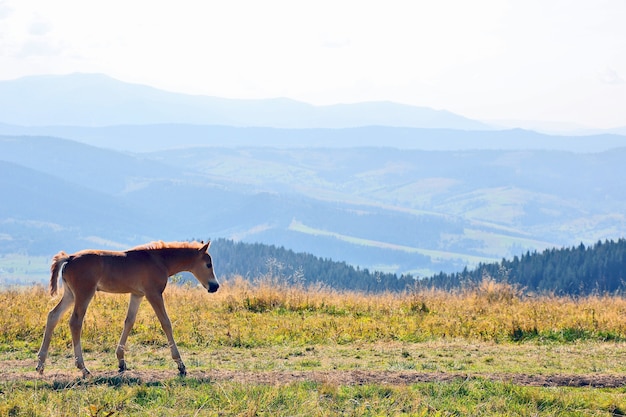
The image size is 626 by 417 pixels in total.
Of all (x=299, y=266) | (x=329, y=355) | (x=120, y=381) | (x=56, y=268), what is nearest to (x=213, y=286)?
(x=120, y=381)

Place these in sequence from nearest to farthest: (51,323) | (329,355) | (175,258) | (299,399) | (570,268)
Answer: (299,399)
(51,323)
(175,258)
(329,355)
(570,268)

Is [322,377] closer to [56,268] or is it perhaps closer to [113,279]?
[113,279]

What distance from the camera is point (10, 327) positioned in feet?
51.5

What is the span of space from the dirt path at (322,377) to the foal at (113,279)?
1.16ft

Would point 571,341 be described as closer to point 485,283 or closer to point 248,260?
point 485,283

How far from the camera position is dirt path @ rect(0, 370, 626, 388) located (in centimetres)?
1149

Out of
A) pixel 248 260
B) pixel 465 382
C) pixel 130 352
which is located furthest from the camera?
pixel 248 260

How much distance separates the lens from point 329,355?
1465 centimetres

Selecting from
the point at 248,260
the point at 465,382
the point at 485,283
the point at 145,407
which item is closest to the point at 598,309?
the point at 485,283

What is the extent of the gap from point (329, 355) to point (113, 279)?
4467 mm

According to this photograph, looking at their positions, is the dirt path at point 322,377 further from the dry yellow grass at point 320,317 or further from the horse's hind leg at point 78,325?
the dry yellow grass at point 320,317

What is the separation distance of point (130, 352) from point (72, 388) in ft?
12.1

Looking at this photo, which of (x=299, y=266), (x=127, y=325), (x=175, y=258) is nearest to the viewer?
(x=127, y=325)

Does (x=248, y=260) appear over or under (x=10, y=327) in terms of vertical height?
under
